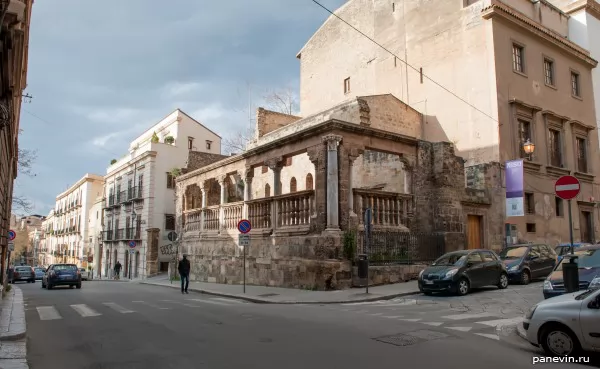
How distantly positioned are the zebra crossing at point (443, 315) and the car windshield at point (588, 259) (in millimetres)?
1638

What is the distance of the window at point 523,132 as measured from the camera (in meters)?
24.8

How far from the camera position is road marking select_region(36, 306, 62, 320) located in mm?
11125

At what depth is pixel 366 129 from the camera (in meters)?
17.4

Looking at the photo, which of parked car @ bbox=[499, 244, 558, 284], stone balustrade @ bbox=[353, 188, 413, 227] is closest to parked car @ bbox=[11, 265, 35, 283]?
stone balustrade @ bbox=[353, 188, 413, 227]

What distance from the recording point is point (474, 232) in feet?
70.1

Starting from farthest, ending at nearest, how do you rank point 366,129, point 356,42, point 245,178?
point 356,42 → point 245,178 → point 366,129

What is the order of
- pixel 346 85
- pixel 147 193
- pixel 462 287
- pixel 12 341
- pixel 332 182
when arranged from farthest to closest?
pixel 147 193, pixel 346 85, pixel 332 182, pixel 462 287, pixel 12 341

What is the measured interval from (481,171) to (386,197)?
732 centimetres

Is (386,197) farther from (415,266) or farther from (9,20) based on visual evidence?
(9,20)

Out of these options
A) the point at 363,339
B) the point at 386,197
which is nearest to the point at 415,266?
the point at 386,197

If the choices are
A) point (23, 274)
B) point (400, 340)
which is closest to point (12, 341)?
point (400, 340)

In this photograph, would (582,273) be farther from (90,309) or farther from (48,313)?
(48,313)

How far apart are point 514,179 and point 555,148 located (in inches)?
264

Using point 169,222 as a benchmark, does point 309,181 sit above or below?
above
